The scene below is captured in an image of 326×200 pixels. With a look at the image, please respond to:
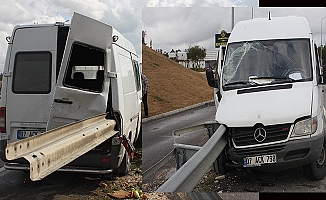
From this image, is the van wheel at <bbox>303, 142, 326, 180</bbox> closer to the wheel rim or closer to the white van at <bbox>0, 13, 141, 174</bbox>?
the wheel rim

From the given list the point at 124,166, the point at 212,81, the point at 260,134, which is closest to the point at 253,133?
the point at 260,134

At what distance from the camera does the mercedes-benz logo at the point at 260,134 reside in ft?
14.8

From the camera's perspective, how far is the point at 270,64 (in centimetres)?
525

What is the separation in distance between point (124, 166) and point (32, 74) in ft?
6.67

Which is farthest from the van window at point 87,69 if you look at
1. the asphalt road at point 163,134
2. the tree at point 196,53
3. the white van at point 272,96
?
the white van at point 272,96

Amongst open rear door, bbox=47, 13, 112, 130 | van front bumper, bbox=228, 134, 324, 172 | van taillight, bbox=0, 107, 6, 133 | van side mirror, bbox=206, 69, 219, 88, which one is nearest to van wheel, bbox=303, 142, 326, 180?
van front bumper, bbox=228, 134, 324, 172

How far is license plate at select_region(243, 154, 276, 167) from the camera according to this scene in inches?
177

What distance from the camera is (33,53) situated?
5.80 m

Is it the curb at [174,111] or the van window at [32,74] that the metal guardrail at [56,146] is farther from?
the van window at [32,74]

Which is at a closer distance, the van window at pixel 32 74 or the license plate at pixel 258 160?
the license plate at pixel 258 160

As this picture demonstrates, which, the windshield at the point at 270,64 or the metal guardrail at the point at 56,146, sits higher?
the windshield at the point at 270,64

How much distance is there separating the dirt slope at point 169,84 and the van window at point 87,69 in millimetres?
777

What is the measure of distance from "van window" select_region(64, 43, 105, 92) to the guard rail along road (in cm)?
150

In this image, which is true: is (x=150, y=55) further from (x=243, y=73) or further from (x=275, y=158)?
(x=275, y=158)
